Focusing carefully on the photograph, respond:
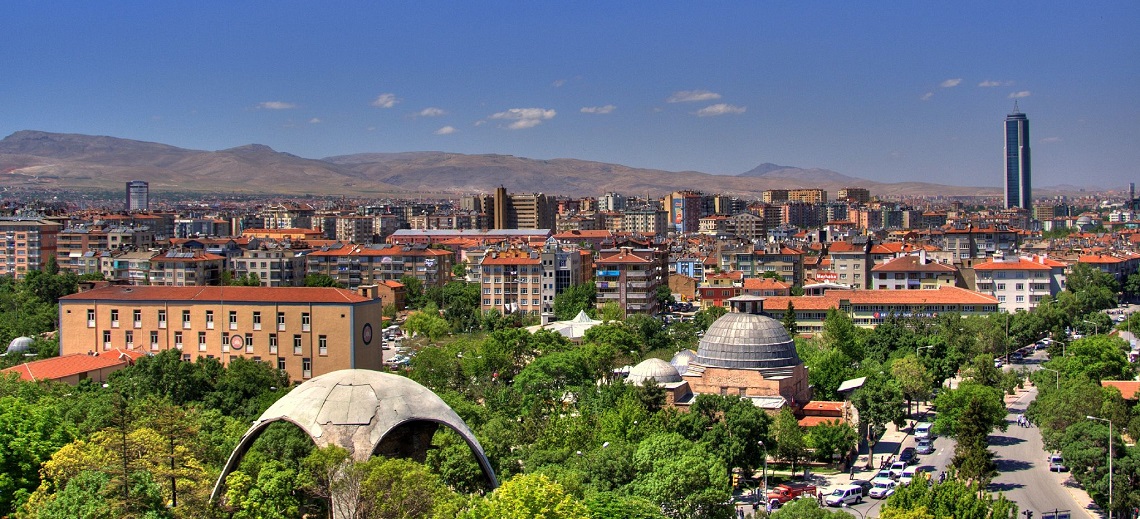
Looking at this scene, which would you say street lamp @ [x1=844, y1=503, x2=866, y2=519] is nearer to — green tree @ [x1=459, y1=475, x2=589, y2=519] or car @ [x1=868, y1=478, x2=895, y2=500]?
car @ [x1=868, y1=478, x2=895, y2=500]

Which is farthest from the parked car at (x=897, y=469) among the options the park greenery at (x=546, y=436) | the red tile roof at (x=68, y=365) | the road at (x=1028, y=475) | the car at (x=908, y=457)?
the red tile roof at (x=68, y=365)

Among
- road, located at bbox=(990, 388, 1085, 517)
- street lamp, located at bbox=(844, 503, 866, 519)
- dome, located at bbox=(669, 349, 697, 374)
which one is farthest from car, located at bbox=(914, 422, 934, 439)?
street lamp, located at bbox=(844, 503, 866, 519)

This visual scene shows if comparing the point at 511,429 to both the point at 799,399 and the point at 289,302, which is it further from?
the point at 289,302

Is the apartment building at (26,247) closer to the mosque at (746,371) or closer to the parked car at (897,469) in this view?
the mosque at (746,371)

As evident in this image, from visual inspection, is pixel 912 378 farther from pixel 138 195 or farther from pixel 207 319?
pixel 138 195

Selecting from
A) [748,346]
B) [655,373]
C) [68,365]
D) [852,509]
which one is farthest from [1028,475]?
[68,365]
